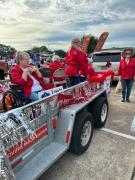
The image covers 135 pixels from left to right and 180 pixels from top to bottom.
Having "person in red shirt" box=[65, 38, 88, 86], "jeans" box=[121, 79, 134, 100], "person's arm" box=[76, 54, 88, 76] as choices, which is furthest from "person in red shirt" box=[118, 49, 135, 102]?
"person's arm" box=[76, 54, 88, 76]

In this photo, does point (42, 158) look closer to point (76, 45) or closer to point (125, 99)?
point (76, 45)

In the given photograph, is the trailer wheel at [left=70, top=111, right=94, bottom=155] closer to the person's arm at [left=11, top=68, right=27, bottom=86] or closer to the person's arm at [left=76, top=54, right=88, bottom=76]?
the person's arm at [left=11, top=68, right=27, bottom=86]

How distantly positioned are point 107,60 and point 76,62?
4712 mm

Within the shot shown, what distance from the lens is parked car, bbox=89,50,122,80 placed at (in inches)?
335

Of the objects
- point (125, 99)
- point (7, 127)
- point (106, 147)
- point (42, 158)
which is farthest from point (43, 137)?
point (125, 99)

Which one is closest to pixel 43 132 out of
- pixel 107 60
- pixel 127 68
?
pixel 127 68

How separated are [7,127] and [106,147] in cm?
208

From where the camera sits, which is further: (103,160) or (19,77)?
(19,77)

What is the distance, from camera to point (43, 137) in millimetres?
2701

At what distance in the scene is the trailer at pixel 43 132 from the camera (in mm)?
2033

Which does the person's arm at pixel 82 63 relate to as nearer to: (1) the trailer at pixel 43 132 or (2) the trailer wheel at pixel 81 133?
(1) the trailer at pixel 43 132

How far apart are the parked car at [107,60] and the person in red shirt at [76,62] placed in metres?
4.20

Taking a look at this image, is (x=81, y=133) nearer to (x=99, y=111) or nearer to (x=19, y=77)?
(x=99, y=111)

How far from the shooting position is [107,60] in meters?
8.77
